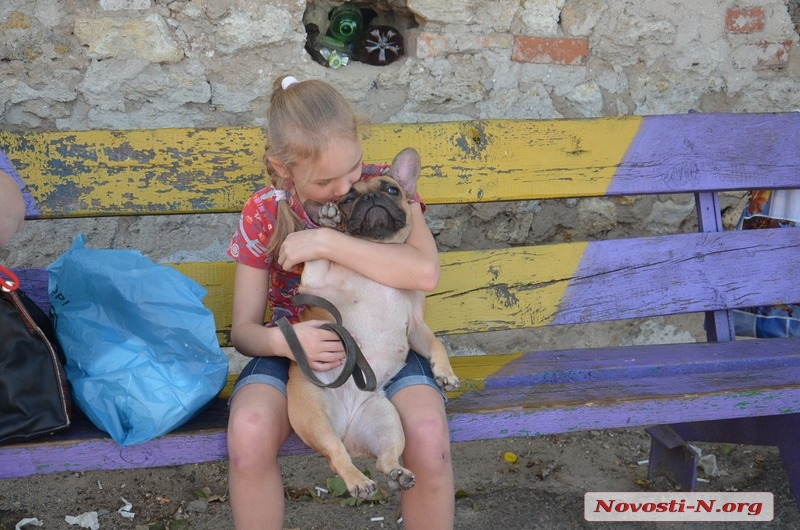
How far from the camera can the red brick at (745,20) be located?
3566mm

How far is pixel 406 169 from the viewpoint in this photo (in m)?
2.39

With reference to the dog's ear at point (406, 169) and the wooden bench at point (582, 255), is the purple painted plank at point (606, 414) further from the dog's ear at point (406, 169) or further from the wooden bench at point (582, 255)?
the dog's ear at point (406, 169)

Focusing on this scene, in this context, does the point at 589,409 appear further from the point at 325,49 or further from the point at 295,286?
the point at 325,49

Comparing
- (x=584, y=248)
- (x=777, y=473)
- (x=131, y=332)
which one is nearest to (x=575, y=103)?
(x=584, y=248)

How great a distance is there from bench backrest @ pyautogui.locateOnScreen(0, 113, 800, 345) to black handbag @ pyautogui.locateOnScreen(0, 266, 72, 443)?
2.14 ft

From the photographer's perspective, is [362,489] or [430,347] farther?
[430,347]

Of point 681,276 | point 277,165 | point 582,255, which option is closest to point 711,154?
point 681,276

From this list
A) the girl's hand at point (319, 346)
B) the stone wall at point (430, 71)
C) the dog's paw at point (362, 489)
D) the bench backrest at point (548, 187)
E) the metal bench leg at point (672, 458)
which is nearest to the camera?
the dog's paw at point (362, 489)

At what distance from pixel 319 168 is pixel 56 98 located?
1.34 meters

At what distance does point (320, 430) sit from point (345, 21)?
6.24 feet

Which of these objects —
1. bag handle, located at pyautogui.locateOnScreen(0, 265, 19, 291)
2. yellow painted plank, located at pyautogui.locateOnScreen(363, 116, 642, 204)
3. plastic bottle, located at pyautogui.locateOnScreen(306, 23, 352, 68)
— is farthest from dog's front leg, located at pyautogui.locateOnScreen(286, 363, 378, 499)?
plastic bottle, located at pyautogui.locateOnScreen(306, 23, 352, 68)

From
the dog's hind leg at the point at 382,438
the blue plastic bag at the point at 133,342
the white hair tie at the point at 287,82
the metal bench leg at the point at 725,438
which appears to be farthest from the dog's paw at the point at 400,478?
the metal bench leg at the point at 725,438

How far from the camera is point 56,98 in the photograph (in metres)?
3.05

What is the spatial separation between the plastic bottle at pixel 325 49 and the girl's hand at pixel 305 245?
128 cm
